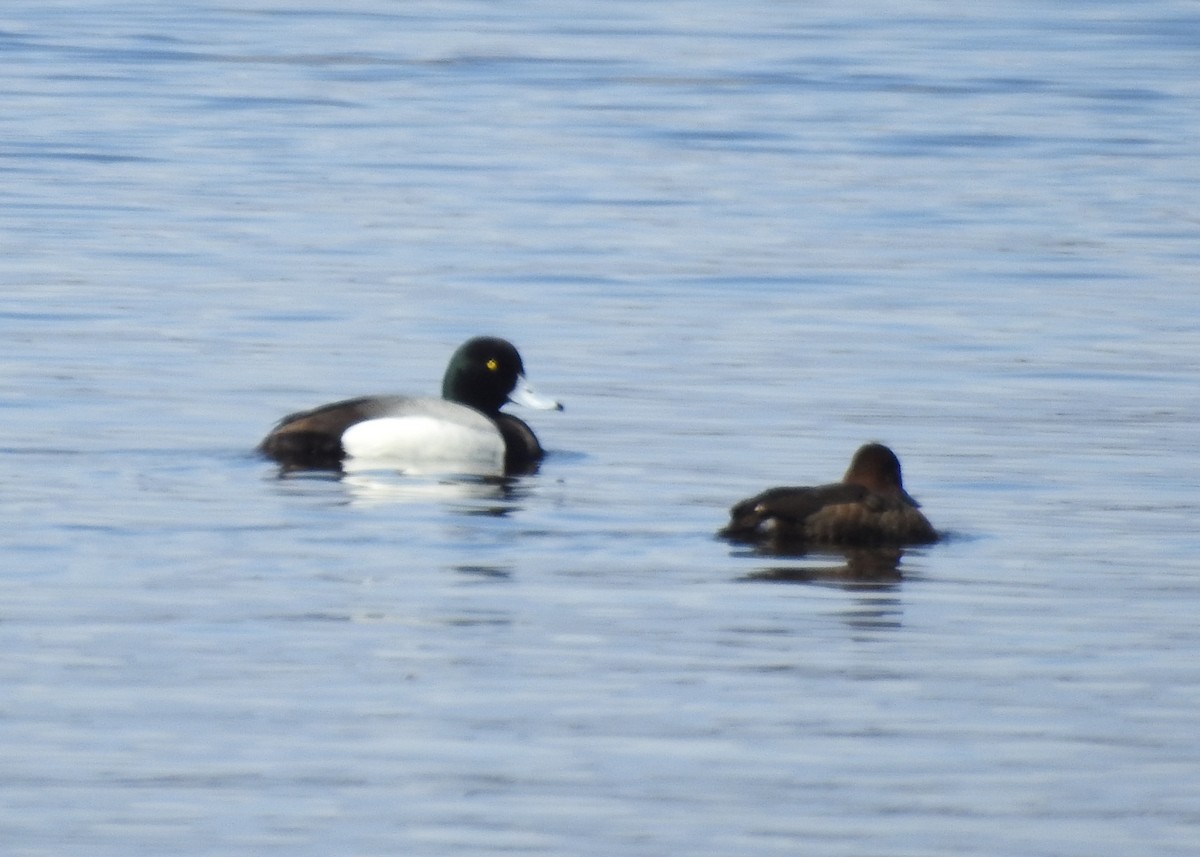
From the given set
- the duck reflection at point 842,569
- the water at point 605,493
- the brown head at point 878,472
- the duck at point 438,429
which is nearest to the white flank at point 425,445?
the duck at point 438,429

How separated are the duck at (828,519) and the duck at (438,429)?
8.29 feet

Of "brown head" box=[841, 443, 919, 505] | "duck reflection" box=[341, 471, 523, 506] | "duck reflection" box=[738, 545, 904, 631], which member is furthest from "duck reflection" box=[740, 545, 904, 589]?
"duck reflection" box=[341, 471, 523, 506]

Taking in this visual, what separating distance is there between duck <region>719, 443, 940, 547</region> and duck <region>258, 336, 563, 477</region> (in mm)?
2526

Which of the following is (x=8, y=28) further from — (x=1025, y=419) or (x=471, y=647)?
(x=471, y=647)

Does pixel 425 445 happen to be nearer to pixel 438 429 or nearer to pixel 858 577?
pixel 438 429

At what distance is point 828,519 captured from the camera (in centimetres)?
1130

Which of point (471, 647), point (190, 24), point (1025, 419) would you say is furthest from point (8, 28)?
point (471, 647)

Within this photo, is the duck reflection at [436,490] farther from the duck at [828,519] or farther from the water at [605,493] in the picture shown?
the duck at [828,519]

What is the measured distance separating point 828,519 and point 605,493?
4.94 ft

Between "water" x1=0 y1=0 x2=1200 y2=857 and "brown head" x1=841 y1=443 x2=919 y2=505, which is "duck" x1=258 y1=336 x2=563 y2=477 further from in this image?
"brown head" x1=841 y1=443 x2=919 y2=505

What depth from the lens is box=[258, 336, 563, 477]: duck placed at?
1334 centimetres

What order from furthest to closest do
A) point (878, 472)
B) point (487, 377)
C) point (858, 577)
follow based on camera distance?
1. point (487, 377)
2. point (878, 472)
3. point (858, 577)

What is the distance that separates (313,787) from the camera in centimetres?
754

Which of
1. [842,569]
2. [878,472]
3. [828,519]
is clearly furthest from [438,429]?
[842,569]
